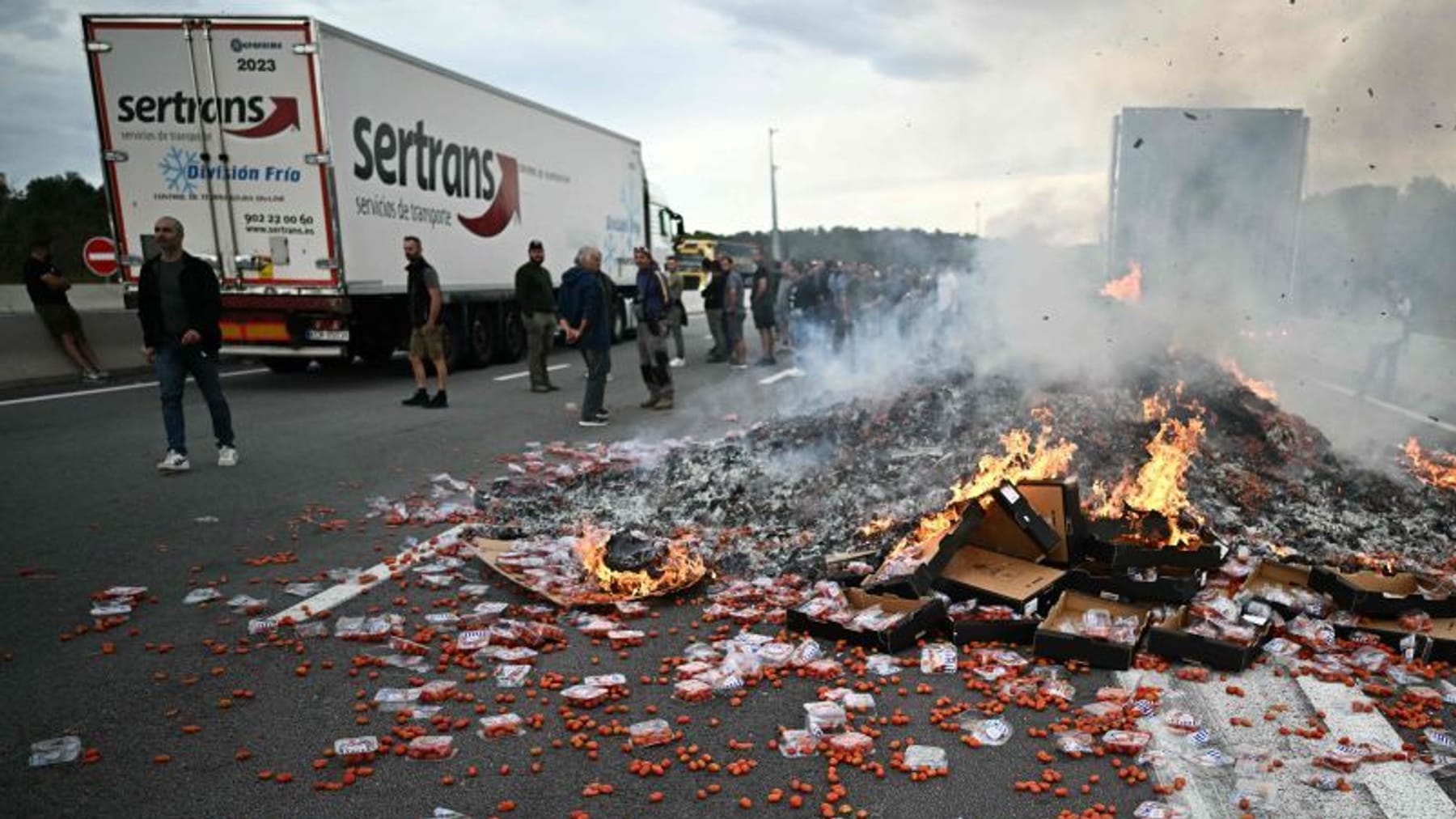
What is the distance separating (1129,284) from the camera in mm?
13164

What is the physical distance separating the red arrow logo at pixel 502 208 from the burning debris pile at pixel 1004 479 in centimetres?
806

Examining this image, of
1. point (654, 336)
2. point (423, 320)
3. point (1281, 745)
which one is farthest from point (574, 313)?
point (1281, 745)

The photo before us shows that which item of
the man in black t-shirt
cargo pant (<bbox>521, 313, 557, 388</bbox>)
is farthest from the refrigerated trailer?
cargo pant (<bbox>521, 313, 557, 388</bbox>)

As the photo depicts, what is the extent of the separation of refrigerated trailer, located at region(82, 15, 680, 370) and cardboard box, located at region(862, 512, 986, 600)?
9473 mm

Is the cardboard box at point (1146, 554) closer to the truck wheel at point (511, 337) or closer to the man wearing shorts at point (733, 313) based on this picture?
the man wearing shorts at point (733, 313)

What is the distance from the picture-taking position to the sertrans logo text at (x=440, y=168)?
39.6 ft

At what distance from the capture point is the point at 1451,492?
247 inches

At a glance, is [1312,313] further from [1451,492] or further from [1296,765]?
[1296,765]

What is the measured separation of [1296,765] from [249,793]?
11.4 feet

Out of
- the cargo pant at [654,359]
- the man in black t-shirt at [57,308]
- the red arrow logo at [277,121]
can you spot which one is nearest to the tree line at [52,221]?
the man in black t-shirt at [57,308]

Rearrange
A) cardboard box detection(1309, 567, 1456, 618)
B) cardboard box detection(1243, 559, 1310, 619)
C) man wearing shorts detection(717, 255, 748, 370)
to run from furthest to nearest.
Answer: man wearing shorts detection(717, 255, 748, 370), cardboard box detection(1243, 559, 1310, 619), cardboard box detection(1309, 567, 1456, 618)

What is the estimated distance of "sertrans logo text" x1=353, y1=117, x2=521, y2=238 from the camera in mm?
12062

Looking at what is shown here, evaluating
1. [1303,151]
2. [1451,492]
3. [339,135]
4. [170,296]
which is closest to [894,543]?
[1451,492]

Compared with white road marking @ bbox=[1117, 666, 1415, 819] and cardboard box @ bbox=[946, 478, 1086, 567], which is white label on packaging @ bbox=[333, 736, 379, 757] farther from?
cardboard box @ bbox=[946, 478, 1086, 567]
